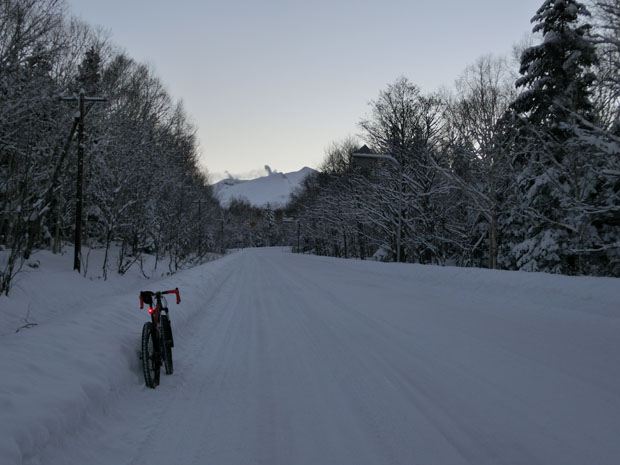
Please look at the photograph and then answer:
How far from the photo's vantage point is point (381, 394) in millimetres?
4500

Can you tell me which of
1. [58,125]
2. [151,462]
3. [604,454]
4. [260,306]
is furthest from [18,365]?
[58,125]

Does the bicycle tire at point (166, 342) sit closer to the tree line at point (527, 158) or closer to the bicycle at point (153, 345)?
the bicycle at point (153, 345)

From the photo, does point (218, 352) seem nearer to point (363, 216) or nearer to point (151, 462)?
point (151, 462)

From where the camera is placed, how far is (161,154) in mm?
33000

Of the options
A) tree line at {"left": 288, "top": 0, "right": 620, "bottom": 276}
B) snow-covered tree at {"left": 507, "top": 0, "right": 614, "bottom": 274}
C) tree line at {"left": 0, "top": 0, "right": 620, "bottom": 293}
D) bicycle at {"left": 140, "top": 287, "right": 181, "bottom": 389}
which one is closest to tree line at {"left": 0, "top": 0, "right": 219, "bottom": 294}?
tree line at {"left": 0, "top": 0, "right": 620, "bottom": 293}

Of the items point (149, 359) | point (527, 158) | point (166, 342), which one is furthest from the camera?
point (527, 158)

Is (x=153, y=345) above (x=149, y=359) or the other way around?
above

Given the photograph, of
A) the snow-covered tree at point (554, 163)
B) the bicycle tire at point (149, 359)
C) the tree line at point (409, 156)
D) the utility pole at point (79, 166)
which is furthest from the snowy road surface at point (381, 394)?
the utility pole at point (79, 166)

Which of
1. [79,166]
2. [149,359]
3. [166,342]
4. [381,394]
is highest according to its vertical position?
[79,166]

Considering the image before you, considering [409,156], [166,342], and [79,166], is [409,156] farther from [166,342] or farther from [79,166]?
[166,342]

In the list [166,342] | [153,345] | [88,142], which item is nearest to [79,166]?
[88,142]

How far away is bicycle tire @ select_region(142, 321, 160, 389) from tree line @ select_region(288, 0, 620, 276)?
10.5 meters

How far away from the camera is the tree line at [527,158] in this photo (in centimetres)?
1276

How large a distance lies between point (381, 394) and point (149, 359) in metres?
2.87
